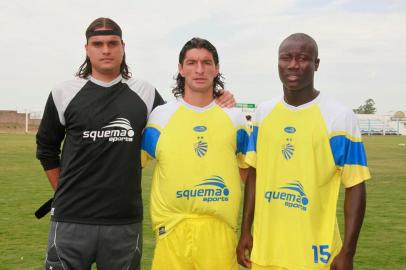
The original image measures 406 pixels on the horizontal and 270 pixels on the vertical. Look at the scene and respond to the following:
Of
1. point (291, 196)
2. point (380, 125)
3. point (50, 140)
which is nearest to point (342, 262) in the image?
point (291, 196)

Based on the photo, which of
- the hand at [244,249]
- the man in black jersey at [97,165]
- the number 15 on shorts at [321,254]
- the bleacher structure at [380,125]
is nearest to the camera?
the number 15 on shorts at [321,254]

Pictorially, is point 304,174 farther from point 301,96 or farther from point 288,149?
point 301,96

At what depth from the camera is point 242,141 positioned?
411 cm

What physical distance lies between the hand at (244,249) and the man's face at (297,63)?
1.07 meters

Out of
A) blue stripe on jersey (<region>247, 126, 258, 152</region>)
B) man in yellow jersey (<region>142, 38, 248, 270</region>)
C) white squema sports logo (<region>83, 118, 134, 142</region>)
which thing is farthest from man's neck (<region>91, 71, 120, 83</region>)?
blue stripe on jersey (<region>247, 126, 258, 152</region>)

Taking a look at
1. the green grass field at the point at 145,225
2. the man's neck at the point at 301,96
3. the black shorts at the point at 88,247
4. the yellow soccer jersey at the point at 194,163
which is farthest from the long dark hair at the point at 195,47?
the green grass field at the point at 145,225

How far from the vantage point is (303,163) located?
3.49 m

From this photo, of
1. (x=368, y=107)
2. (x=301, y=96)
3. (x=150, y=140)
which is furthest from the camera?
(x=368, y=107)

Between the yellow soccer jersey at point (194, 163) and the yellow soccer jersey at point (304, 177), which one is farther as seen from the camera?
the yellow soccer jersey at point (194, 163)

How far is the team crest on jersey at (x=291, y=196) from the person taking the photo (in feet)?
11.5

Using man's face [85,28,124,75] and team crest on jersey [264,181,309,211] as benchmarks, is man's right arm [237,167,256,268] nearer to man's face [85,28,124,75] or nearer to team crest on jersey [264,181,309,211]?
team crest on jersey [264,181,309,211]

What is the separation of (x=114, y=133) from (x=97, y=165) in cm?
27

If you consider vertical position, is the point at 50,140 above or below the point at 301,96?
below

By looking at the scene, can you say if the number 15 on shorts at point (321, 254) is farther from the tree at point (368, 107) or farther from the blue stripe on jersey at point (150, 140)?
the tree at point (368, 107)
